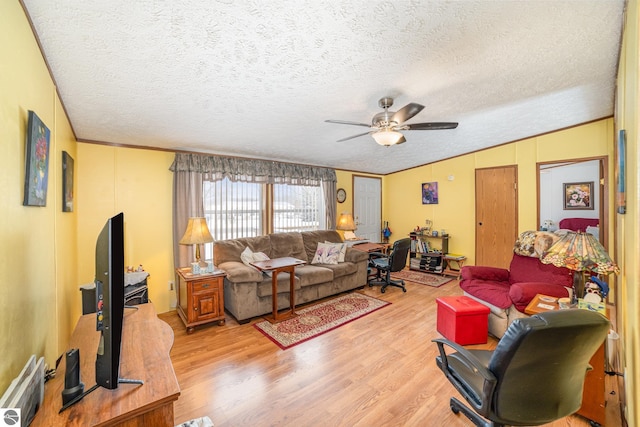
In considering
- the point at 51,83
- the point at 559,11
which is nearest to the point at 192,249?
the point at 51,83

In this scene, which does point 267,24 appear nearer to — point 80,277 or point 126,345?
point 126,345

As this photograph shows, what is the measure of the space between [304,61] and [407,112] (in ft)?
3.23

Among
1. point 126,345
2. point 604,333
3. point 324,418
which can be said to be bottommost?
point 324,418

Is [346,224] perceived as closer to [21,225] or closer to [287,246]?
[287,246]

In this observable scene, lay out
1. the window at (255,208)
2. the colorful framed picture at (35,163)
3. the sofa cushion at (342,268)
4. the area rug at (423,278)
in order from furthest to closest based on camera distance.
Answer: the area rug at (423,278) → the sofa cushion at (342,268) → the window at (255,208) → the colorful framed picture at (35,163)

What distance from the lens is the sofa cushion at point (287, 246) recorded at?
4.18 meters

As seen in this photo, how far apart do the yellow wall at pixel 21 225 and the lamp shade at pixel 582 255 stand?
2.91m

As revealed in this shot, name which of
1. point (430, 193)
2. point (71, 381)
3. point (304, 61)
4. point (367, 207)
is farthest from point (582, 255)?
point (367, 207)

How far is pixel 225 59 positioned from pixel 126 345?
1.79m

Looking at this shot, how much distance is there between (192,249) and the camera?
12.0 ft

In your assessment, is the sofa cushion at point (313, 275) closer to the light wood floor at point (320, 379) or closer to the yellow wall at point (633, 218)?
the light wood floor at point (320, 379)

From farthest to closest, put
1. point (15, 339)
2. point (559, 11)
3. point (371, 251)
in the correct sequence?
point (371, 251) → point (559, 11) → point (15, 339)

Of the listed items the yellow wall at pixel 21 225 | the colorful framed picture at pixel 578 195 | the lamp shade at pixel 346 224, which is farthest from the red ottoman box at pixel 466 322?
the colorful framed picture at pixel 578 195

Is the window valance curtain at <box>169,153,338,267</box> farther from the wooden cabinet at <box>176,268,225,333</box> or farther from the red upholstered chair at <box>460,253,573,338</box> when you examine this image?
the red upholstered chair at <box>460,253,573,338</box>
